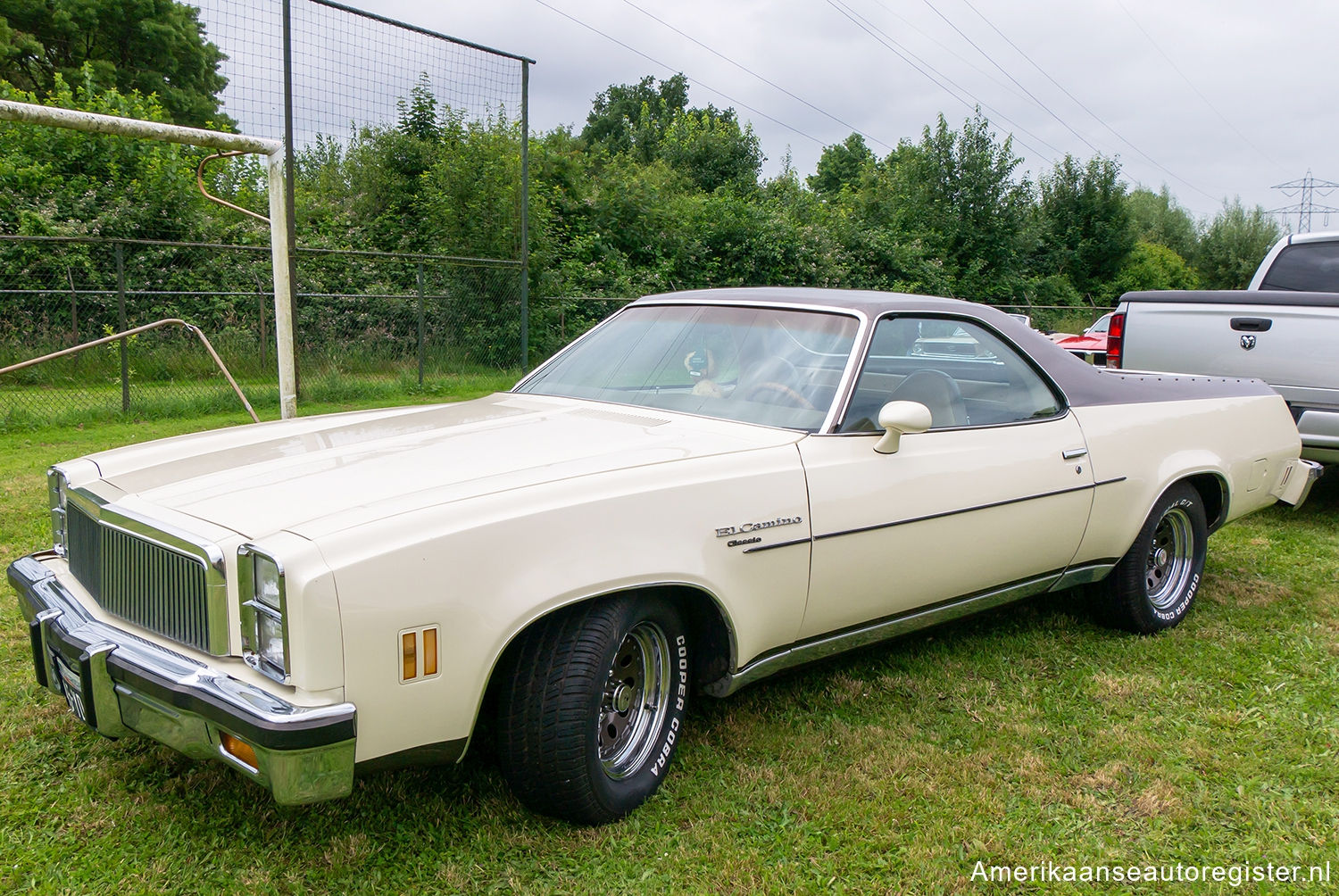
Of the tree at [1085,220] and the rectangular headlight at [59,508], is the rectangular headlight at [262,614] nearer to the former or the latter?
the rectangular headlight at [59,508]

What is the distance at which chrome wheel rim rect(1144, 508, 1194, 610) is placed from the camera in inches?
178

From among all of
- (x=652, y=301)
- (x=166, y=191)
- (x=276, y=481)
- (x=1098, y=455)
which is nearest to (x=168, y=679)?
(x=276, y=481)

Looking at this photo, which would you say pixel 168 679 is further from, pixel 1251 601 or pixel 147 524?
pixel 1251 601

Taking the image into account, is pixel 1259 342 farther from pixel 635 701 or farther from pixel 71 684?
pixel 71 684

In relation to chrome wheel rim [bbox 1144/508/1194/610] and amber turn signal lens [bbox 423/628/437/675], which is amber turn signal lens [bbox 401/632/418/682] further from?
chrome wheel rim [bbox 1144/508/1194/610]

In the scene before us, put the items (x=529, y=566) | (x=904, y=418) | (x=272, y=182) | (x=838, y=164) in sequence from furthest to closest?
1. (x=838, y=164)
2. (x=272, y=182)
3. (x=904, y=418)
4. (x=529, y=566)

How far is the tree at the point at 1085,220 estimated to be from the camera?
32.4 metres

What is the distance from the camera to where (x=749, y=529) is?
9.39ft

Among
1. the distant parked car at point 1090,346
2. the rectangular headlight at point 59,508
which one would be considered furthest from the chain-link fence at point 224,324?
the distant parked car at point 1090,346

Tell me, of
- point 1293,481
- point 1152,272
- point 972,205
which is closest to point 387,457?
point 1293,481

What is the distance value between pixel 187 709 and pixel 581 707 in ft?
3.02

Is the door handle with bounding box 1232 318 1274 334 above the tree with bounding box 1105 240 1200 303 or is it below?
below

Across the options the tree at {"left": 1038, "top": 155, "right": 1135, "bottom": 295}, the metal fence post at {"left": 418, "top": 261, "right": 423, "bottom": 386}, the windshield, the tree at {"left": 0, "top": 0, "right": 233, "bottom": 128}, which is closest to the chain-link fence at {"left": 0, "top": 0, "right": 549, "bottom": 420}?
the metal fence post at {"left": 418, "top": 261, "right": 423, "bottom": 386}

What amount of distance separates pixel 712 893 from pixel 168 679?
142 centimetres
